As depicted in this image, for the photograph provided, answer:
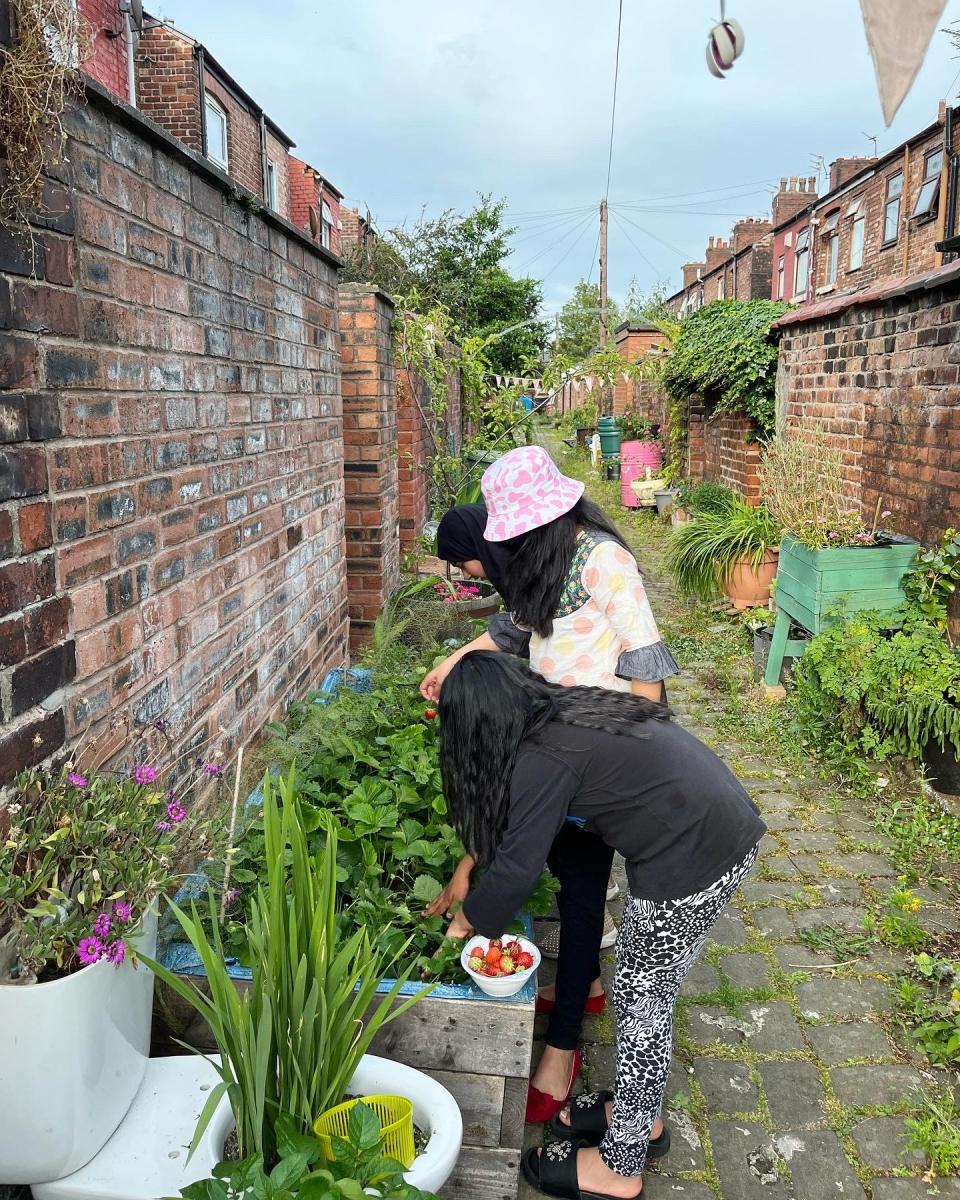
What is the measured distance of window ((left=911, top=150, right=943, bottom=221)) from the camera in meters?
16.0

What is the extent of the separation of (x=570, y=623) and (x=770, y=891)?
194 cm

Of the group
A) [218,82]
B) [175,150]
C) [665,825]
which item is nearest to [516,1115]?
[665,825]

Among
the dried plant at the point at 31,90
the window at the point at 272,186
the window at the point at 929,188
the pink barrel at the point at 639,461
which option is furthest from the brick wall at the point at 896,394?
the window at the point at 272,186

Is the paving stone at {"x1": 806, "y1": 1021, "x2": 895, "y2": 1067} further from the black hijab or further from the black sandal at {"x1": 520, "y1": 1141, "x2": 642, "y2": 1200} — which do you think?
the black hijab

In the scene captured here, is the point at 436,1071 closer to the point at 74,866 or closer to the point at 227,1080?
the point at 227,1080

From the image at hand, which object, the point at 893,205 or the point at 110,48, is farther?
the point at 893,205

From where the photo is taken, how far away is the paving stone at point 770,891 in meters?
3.70

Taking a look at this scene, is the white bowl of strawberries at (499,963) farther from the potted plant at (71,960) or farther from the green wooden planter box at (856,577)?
the green wooden planter box at (856,577)

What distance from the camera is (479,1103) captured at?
7.03 ft

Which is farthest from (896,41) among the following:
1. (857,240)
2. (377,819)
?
(857,240)

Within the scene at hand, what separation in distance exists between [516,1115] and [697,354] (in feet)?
28.6

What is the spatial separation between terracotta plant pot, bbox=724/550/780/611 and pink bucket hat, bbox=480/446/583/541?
510cm

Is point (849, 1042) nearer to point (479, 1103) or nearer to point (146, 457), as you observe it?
point (479, 1103)

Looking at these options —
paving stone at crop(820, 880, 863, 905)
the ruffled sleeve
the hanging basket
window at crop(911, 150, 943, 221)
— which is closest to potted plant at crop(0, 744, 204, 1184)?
the hanging basket
